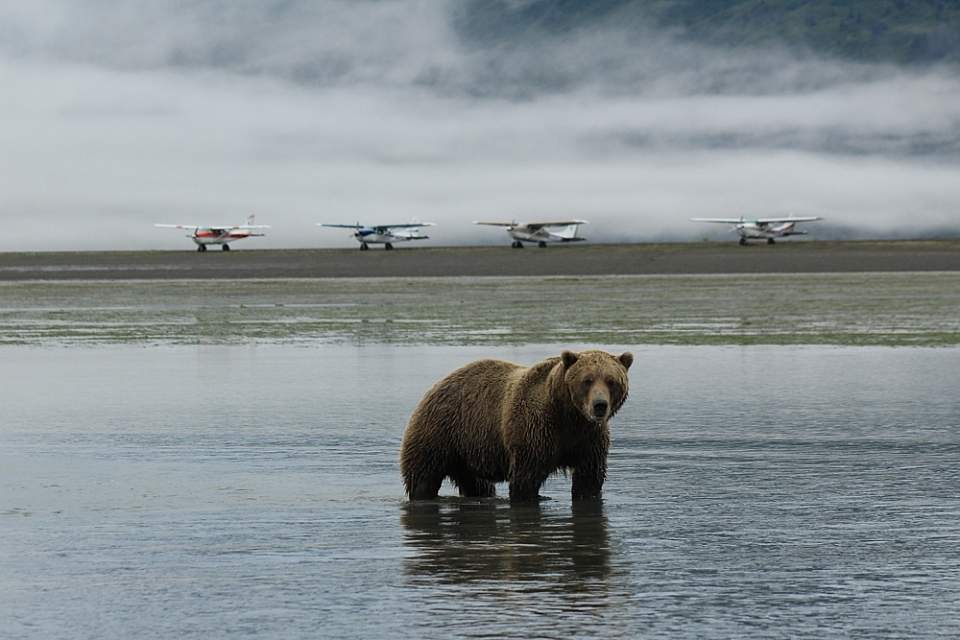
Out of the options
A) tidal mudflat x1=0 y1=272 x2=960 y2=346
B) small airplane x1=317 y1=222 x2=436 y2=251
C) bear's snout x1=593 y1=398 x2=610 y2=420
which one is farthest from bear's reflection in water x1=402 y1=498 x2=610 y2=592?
small airplane x1=317 y1=222 x2=436 y2=251

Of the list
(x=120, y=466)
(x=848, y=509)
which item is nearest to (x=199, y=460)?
(x=120, y=466)

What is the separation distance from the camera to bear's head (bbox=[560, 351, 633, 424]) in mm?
9953

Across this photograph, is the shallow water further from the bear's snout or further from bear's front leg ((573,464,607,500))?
the bear's snout

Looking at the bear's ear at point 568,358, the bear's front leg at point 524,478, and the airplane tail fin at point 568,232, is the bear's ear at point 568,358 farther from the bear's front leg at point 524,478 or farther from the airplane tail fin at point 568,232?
the airplane tail fin at point 568,232

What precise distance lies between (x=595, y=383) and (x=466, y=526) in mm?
1223

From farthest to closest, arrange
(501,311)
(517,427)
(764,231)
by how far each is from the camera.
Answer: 1. (764,231)
2. (501,311)
3. (517,427)

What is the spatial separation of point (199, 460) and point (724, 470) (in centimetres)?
445

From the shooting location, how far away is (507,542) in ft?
30.5

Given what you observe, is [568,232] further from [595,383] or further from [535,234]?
[595,383]

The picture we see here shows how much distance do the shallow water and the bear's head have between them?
2.35 ft

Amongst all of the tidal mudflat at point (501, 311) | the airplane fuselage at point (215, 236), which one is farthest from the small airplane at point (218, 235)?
the tidal mudflat at point (501, 311)


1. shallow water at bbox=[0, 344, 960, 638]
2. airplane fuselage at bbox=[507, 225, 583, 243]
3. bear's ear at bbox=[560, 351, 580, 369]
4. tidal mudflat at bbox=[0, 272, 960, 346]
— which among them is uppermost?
airplane fuselage at bbox=[507, 225, 583, 243]

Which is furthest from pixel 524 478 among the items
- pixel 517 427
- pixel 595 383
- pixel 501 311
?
pixel 501 311

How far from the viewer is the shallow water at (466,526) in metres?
7.24
